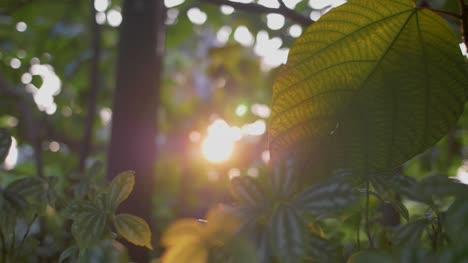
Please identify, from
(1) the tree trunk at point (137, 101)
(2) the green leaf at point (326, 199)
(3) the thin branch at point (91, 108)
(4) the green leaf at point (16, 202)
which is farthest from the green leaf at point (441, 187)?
(3) the thin branch at point (91, 108)

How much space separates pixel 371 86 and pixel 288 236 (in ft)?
0.97

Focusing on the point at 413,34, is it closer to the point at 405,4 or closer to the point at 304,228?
the point at 405,4

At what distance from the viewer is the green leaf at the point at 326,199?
40 centimetres

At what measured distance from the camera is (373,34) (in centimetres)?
63

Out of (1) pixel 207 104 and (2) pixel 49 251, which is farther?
(1) pixel 207 104

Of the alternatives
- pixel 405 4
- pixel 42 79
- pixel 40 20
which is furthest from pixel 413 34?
pixel 42 79

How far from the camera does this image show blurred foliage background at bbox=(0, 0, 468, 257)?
220 centimetres

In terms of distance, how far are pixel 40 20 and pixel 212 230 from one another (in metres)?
2.09

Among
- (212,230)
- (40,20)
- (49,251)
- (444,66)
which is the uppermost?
(40,20)

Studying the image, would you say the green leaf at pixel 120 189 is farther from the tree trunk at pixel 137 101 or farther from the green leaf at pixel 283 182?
the tree trunk at pixel 137 101

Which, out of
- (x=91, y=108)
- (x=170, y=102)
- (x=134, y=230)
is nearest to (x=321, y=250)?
(x=134, y=230)

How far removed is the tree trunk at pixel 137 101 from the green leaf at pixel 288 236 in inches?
29.9

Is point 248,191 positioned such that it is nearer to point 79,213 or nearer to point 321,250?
point 321,250

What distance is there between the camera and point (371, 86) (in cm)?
60
